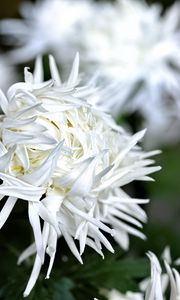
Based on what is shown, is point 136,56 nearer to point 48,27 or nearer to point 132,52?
point 132,52

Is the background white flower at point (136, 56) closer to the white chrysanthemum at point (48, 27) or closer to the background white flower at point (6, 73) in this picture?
the white chrysanthemum at point (48, 27)

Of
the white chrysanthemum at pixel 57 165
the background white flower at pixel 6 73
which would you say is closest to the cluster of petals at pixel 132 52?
the background white flower at pixel 6 73

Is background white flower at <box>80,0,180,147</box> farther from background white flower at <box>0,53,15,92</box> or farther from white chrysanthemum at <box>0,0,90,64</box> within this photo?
background white flower at <box>0,53,15,92</box>

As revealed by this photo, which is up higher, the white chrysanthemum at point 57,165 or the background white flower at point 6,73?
the white chrysanthemum at point 57,165

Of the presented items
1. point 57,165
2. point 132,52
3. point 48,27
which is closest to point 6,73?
point 48,27

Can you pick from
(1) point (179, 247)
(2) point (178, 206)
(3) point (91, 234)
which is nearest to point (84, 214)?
(3) point (91, 234)

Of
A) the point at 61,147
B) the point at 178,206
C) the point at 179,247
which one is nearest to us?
the point at 61,147

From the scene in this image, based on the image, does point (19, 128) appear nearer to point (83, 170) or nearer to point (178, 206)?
point (83, 170)
